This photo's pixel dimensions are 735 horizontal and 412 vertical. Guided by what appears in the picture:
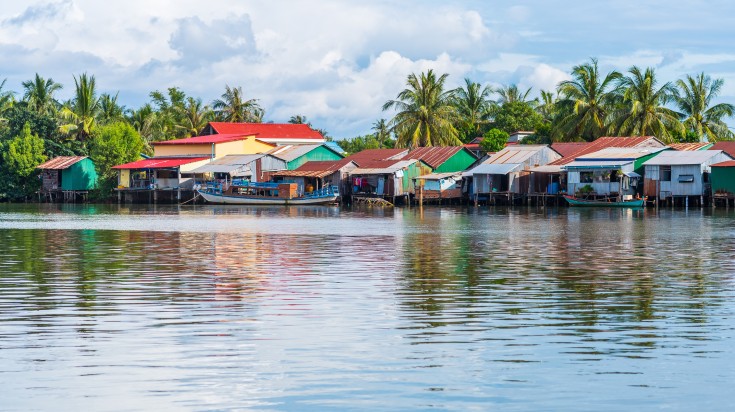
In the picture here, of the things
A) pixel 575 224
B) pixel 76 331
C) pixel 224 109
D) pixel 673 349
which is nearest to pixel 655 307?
pixel 673 349

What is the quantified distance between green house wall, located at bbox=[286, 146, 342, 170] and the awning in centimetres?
1344

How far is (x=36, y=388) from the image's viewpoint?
9336 mm

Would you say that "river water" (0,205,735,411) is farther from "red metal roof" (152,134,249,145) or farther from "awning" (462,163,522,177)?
"red metal roof" (152,134,249,145)

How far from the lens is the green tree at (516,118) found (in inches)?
2923

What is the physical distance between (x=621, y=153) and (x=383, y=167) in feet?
53.0

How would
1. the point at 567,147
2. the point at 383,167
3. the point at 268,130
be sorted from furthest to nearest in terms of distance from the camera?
the point at 268,130 < the point at 383,167 < the point at 567,147

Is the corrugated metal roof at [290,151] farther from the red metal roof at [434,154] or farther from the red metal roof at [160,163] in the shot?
the red metal roof at [434,154]

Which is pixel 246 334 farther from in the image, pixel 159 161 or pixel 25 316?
pixel 159 161

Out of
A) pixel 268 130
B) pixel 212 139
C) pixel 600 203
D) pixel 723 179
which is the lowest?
pixel 600 203

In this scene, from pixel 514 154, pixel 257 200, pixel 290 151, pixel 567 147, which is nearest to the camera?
pixel 567 147

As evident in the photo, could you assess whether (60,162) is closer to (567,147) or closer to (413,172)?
(413,172)

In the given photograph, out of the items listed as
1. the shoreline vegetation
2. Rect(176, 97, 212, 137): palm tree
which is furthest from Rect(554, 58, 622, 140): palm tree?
Rect(176, 97, 212, 137): palm tree

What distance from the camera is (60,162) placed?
249ft

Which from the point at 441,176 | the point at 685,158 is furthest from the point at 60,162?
the point at 685,158
